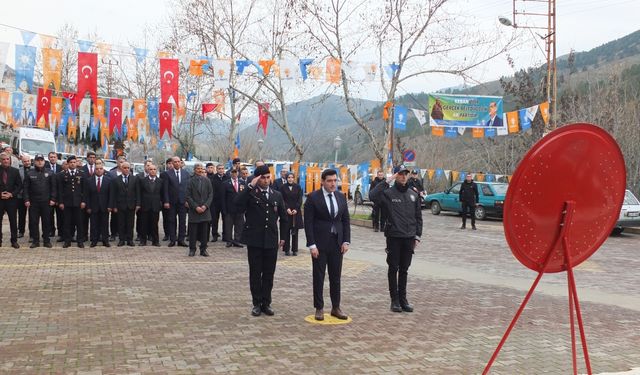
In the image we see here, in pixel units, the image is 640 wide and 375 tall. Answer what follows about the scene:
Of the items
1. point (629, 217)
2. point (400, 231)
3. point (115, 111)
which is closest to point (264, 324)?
point (400, 231)

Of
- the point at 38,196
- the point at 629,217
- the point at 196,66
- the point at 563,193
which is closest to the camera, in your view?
the point at 563,193

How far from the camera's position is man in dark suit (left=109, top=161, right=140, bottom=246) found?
497 inches

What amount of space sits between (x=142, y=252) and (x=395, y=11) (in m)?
13.8

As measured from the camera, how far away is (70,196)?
40.5ft

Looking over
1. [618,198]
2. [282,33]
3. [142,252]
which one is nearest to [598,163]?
[618,198]

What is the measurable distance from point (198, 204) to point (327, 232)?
17.7 feet

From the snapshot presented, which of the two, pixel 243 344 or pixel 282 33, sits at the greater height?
pixel 282 33

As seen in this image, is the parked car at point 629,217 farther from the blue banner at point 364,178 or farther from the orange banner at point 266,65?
the blue banner at point 364,178

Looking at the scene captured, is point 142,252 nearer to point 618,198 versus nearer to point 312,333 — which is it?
point 312,333

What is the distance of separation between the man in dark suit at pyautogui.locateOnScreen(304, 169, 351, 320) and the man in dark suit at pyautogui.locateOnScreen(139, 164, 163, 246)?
6.84 metres

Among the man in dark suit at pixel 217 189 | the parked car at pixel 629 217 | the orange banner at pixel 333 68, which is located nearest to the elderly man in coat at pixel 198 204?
the man in dark suit at pixel 217 189

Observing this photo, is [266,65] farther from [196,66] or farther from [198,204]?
[198,204]

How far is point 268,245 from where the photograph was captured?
7.07 metres

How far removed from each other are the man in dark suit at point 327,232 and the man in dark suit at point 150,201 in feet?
22.5
